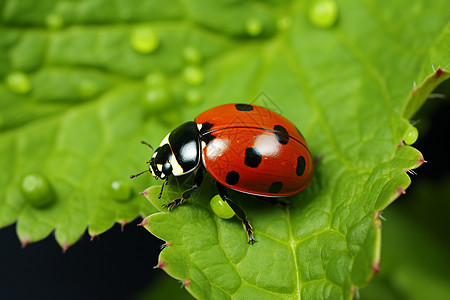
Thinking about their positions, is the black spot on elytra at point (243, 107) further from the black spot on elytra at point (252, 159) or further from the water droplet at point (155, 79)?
the water droplet at point (155, 79)

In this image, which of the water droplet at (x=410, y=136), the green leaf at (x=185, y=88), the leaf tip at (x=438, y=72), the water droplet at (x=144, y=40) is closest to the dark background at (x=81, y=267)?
the green leaf at (x=185, y=88)

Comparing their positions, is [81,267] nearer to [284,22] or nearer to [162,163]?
[162,163]

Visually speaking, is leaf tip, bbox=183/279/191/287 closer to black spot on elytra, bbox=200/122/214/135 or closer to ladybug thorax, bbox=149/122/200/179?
ladybug thorax, bbox=149/122/200/179

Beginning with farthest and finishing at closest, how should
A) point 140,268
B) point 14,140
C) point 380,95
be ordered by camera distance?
point 140,268 → point 14,140 → point 380,95

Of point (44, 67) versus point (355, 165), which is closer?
point (355, 165)

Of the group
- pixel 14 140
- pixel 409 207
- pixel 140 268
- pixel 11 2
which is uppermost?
pixel 11 2

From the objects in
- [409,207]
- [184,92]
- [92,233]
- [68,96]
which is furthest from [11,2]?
[409,207]

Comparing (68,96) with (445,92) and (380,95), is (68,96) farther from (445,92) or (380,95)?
(445,92)
